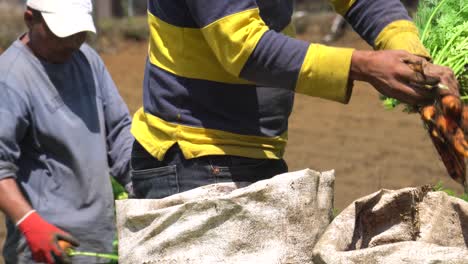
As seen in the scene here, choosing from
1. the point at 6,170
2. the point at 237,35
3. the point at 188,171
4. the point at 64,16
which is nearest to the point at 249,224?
the point at 188,171

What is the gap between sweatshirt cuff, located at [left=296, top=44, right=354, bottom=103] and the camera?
8.36 ft

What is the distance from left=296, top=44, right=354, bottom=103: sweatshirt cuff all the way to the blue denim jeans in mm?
492

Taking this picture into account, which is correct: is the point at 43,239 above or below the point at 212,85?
below

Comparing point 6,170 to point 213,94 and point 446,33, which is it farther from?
point 446,33

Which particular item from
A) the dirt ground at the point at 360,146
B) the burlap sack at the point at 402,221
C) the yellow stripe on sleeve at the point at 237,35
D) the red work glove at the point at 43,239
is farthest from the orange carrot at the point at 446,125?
the dirt ground at the point at 360,146

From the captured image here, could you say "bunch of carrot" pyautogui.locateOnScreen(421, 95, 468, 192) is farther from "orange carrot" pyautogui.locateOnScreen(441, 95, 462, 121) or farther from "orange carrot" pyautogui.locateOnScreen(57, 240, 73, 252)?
"orange carrot" pyautogui.locateOnScreen(57, 240, 73, 252)

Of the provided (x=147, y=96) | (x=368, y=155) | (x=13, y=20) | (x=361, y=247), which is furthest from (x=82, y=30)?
(x=13, y=20)

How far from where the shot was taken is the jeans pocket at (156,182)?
3.03 meters

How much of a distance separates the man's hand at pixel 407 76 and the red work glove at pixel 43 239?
169 cm

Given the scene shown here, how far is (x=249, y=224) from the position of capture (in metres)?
2.78

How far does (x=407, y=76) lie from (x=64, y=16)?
87.4 inches

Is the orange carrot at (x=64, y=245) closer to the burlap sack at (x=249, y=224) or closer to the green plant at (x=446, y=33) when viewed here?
the burlap sack at (x=249, y=224)

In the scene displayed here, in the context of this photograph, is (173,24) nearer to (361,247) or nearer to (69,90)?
(361,247)

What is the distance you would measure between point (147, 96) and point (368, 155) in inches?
243
